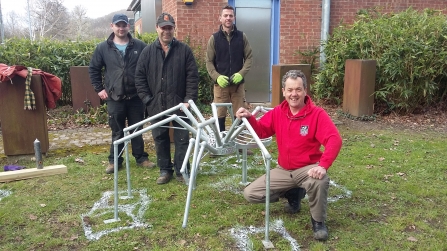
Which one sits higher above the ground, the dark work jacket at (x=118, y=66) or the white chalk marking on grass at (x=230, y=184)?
the dark work jacket at (x=118, y=66)

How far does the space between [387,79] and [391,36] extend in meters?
0.85

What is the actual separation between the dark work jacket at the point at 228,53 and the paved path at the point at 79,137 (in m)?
2.01

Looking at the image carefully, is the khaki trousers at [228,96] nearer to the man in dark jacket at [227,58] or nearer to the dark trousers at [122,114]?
the man in dark jacket at [227,58]

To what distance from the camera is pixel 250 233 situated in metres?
3.33

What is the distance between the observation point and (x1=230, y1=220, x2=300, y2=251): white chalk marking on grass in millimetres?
3125

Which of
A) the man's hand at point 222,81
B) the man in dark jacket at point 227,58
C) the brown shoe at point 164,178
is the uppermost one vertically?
the man in dark jacket at point 227,58

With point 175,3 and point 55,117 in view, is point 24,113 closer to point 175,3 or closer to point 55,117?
point 55,117

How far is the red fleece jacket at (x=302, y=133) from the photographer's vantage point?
3158 millimetres

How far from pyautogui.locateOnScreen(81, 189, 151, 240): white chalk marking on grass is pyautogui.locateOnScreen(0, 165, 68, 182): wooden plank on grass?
0.94 metres

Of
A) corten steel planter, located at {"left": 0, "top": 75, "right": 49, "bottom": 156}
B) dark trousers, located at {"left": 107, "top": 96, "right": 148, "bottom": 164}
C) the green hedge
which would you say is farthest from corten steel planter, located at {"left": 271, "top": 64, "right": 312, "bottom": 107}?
corten steel planter, located at {"left": 0, "top": 75, "right": 49, "bottom": 156}

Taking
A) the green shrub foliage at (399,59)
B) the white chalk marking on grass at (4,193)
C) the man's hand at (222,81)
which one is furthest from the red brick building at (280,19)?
the white chalk marking on grass at (4,193)

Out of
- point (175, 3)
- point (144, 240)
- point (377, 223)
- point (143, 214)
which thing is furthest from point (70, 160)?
point (175, 3)

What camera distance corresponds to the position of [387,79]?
785 cm

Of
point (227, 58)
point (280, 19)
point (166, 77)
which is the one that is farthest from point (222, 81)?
point (280, 19)
